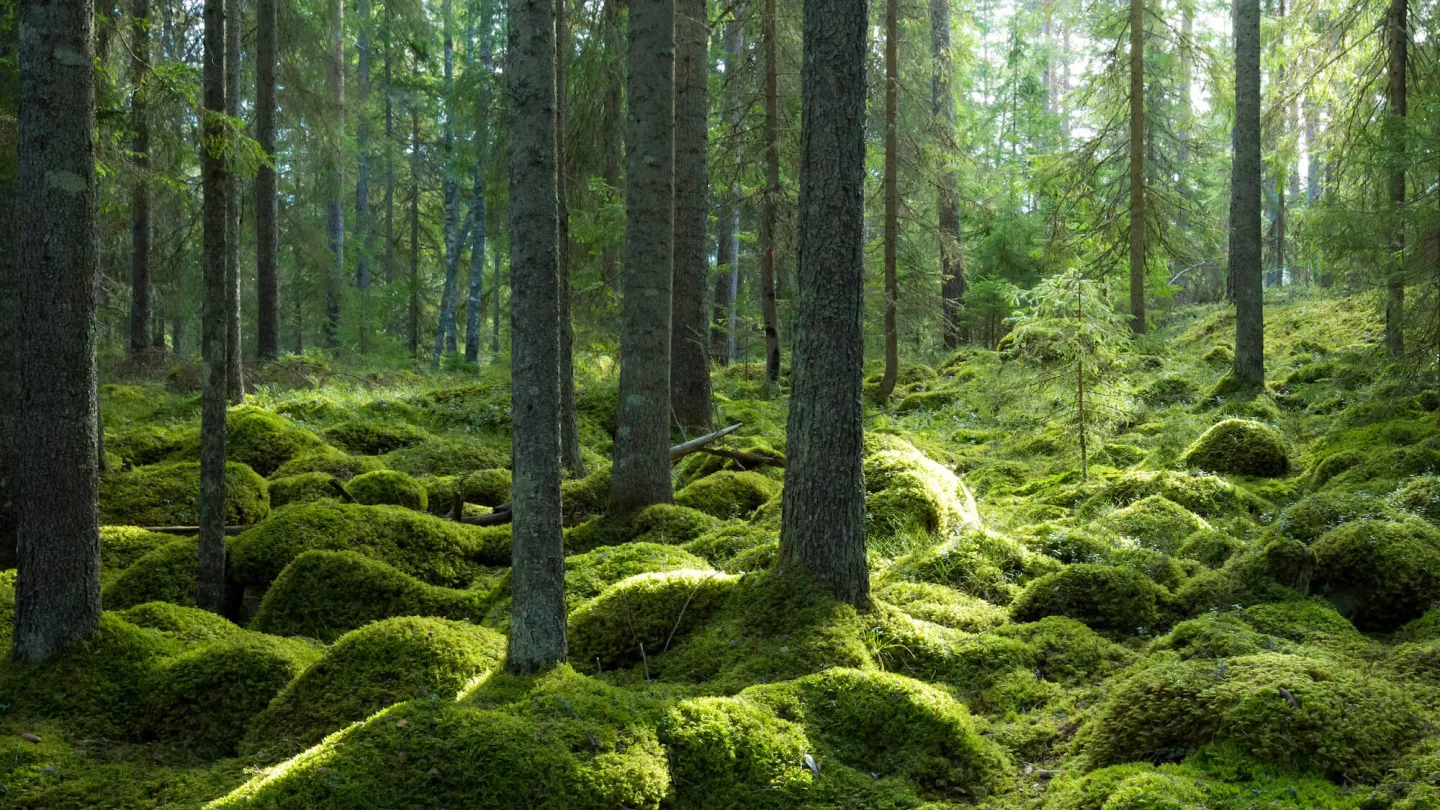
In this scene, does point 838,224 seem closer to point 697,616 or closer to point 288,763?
point 697,616

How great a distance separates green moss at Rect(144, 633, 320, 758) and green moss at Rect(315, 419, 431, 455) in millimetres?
6052

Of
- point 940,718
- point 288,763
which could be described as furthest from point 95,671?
point 940,718

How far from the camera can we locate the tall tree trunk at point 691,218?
35.0 ft

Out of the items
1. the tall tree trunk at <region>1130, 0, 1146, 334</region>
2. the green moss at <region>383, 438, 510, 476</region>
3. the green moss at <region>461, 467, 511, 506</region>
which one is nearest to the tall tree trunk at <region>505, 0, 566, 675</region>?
the green moss at <region>461, 467, 511, 506</region>

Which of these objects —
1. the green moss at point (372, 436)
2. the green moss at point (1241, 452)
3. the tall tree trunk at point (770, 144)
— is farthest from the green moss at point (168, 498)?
the green moss at point (1241, 452)

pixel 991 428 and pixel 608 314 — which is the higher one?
pixel 608 314

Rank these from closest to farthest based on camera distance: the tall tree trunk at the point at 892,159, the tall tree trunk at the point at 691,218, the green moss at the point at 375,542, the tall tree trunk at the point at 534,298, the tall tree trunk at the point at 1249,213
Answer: the tall tree trunk at the point at 534,298, the green moss at the point at 375,542, the tall tree trunk at the point at 691,218, the tall tree trunk at the point at 1249,213, the tall tree trunk at the point at 892,159

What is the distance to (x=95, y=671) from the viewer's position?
466cm

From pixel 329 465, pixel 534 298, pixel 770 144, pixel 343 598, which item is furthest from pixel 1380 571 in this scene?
pixel 770 144

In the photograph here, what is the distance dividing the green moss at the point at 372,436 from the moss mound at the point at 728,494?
163 inches

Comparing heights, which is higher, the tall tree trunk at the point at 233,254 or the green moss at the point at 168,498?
the tall tree trunk at the point at 233,254

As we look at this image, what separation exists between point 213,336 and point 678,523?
360 centimetres

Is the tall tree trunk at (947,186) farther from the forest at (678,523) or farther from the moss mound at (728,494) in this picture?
the moss mound at (728,494)

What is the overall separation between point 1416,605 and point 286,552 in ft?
23.4
